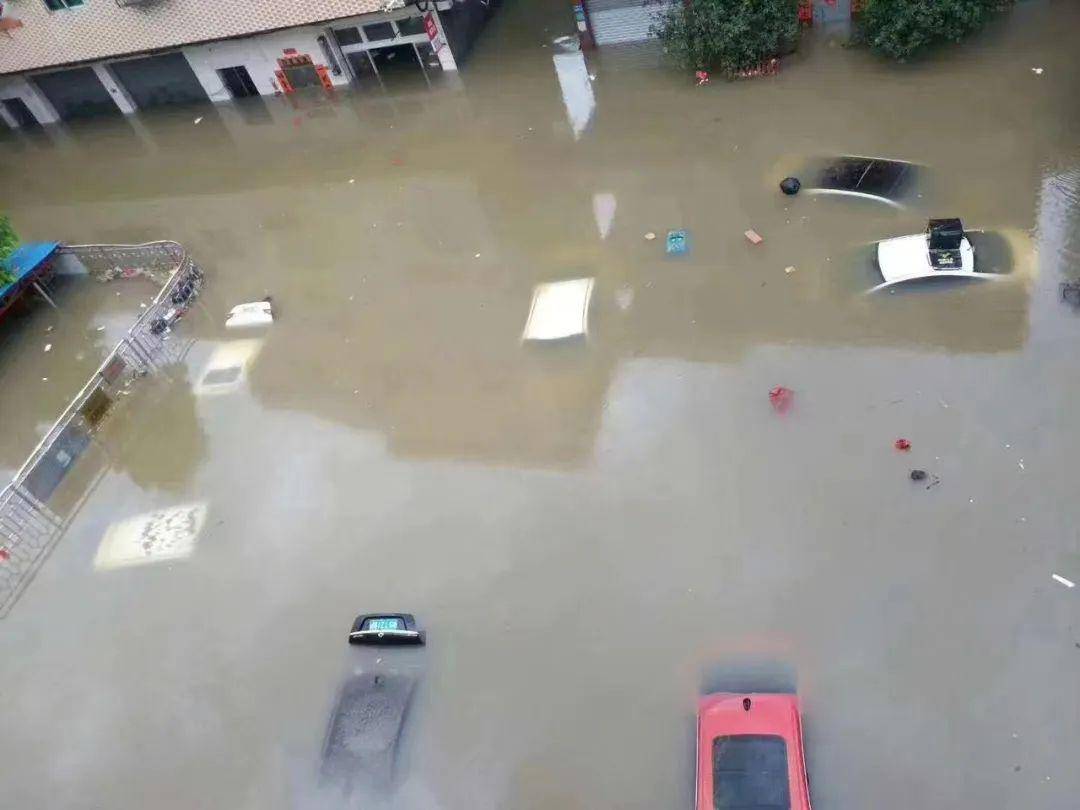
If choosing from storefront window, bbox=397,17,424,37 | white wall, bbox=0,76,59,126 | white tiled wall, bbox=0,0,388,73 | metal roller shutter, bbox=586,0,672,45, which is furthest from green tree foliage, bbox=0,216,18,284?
metal roller shutter, bbox=586,0,672,45

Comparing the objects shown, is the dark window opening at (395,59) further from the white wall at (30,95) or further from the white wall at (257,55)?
the white wall at (30,95)

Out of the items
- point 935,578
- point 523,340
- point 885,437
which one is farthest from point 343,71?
point 935,578

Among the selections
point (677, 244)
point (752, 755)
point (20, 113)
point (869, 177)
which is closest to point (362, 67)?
point (20, 113)

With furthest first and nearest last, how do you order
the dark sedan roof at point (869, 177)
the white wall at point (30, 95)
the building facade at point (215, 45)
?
the white wall at point (30, 95), the building facade at point (215, 45), the dark sedan roof at point (869, 177)

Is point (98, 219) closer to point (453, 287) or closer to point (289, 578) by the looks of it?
point (453, 287)

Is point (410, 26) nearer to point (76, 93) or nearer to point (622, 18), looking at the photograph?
point (622, 18)

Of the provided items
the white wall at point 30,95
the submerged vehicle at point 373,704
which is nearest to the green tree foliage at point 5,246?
the submerged vehicle at point 373,704

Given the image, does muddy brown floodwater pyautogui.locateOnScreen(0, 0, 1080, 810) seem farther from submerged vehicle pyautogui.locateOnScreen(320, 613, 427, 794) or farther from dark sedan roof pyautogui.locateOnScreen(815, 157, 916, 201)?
dark sedan roof pyautogui.locateOnScreen(815, 157, 916, 201)
